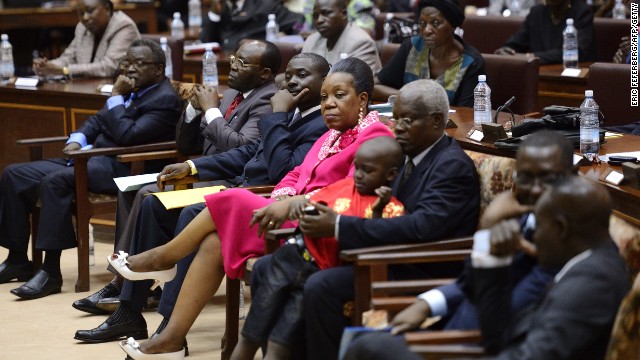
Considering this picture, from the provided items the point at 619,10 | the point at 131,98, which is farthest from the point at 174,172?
the point at 619,10

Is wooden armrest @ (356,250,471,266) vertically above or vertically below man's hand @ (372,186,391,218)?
below

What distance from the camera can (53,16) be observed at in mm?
11977

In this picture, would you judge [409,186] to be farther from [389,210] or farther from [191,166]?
[191,166]

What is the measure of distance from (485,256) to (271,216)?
55.1 inches

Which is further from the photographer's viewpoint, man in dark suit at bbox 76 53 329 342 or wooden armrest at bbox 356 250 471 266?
man in dark suit at bbox 76 53 329 342

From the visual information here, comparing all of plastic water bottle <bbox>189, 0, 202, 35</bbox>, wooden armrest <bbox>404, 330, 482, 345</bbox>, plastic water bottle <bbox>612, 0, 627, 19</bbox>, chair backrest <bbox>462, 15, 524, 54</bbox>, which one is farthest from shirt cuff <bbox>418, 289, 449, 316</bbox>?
plastic water bottle <bbox>189, 0, 202, 35</bbox>

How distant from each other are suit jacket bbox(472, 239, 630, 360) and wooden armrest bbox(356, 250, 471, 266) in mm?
652

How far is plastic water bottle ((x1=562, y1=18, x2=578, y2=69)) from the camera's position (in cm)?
676

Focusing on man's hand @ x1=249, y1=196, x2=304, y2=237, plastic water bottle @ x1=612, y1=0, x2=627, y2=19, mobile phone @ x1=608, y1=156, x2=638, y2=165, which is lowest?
man's hand @ x1=249, y1=196, x2=304, y2=237

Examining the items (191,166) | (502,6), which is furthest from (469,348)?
(502,6)

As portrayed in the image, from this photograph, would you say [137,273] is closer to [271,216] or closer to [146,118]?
[271,216]

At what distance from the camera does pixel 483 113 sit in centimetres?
479

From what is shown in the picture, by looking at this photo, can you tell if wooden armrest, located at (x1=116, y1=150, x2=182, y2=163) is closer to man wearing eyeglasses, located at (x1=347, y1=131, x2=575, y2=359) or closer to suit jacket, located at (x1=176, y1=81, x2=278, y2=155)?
suit jacket, located at (x1=176, y1=81, x2=278, y2=155)

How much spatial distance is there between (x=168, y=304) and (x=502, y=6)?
6.36 metres
